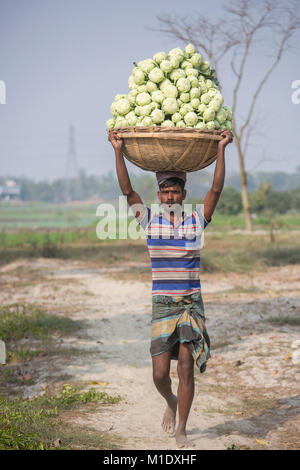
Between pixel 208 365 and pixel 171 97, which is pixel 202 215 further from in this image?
pixel 208 365

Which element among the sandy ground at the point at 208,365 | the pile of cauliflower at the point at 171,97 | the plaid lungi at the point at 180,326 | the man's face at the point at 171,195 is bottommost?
the sandy ground at the point at 208,365

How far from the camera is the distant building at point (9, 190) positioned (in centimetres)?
8944

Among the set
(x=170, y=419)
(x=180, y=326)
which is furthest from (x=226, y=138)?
(x=170, y=419)

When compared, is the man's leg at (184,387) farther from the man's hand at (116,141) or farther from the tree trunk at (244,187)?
the tree trunk at (244,187)

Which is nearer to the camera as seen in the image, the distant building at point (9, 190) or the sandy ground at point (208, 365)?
the sandy ground at point (208, 365)

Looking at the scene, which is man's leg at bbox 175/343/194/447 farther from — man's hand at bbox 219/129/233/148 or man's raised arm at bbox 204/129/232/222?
man's hand at bbox 219/129/233/148

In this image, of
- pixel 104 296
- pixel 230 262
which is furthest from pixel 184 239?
pixel 230 262

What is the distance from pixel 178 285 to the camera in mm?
3711

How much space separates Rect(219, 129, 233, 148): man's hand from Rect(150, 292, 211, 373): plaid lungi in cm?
99

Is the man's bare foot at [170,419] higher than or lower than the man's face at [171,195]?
lower

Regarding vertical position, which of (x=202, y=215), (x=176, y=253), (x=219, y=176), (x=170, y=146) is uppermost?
(x=170, y=146)

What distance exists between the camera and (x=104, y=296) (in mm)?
10766

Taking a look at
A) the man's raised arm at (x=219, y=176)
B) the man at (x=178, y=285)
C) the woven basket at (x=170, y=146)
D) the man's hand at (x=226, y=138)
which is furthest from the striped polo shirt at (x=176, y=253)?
the man's hand at (x=226, y=138)

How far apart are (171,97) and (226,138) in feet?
1.47
